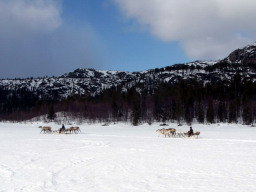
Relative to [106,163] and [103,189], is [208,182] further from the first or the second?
[106,163]

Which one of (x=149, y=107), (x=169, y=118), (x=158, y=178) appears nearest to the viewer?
(x=158, y=178)

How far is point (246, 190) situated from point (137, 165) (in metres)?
5.66

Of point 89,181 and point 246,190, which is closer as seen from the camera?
point 246,190

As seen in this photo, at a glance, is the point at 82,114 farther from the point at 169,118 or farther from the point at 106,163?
the point at 106,163

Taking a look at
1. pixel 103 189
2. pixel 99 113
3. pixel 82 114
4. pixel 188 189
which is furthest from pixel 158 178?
pixel 82 114

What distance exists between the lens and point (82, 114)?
103m

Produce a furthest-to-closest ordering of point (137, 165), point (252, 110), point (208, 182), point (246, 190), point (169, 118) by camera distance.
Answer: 1. point (169, 118)
2. point (252, 110)
3. point (137, 165)
4. point (208, 182)
5. point (246, 190)

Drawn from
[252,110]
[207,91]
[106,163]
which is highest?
[207,91]

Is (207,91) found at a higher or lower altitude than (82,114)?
higher

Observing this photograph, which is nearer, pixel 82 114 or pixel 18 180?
pixel 18 180

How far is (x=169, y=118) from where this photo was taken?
83.9m

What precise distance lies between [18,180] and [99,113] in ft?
286

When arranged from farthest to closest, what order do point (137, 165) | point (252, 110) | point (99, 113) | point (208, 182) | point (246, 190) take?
point (99, 113)
point (252, 110)
point (137, 165)
point (208, 182)
point (246, 190)

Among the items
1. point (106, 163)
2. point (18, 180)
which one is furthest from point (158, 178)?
point (18, 180)
